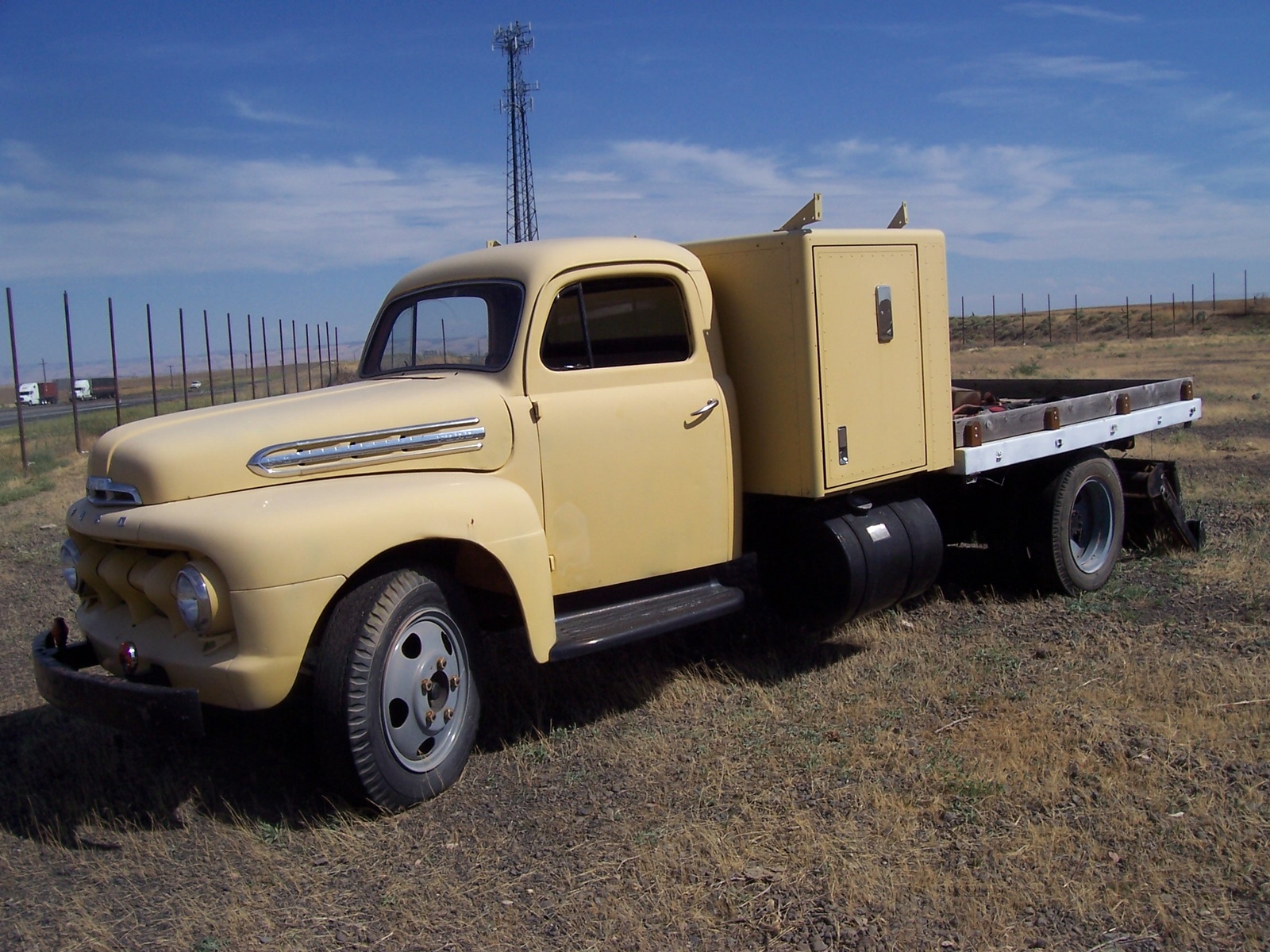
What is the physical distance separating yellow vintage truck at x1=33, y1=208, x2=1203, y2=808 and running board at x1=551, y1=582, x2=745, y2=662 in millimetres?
17

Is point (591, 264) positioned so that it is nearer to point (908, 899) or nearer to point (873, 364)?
point (873, 364)

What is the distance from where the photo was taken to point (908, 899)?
11.1ft

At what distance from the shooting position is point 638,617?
196 inches

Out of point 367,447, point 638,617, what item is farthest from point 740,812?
point 367,447

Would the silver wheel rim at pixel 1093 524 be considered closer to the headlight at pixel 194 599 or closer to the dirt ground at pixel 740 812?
the dirt ground at pixel 740 812

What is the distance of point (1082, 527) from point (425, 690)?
4956mm

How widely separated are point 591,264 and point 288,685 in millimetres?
2366

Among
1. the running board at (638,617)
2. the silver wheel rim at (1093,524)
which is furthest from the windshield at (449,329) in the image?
the silver wheel rim at (1093,524)

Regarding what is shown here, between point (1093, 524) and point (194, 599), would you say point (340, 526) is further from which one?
point (1093, 524)

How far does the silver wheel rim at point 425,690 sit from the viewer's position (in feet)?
13.5

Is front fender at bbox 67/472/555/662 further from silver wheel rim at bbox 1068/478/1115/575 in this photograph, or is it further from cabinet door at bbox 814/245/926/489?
silver wheel rim at bbox 1068/478/1115/575

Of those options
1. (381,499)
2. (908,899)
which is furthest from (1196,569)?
(381,499)

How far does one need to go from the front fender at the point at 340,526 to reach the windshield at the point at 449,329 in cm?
78

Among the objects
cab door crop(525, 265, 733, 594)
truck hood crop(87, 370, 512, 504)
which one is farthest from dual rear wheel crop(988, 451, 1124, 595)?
truck hood crop(87, 370, 512, 504)
